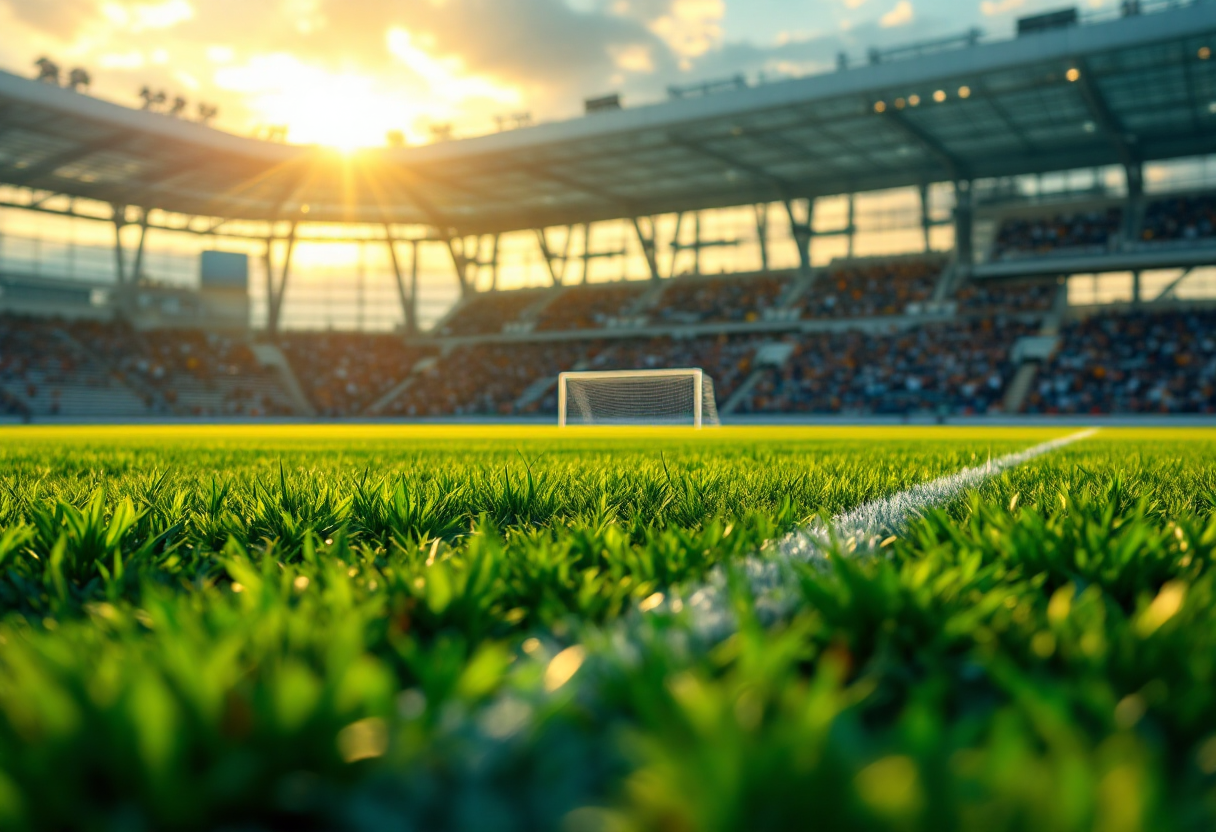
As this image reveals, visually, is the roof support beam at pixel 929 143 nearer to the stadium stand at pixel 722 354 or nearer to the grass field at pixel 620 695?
the stadium stand at pixel 722 354

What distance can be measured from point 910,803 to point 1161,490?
4135mm

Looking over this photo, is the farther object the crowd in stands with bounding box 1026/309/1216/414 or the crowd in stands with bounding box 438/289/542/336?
the crowd in stands with bounding box 438/289/542/336

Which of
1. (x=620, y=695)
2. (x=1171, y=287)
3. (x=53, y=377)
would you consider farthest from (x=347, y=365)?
(x=620, y=695)

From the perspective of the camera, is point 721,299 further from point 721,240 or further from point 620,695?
point 620,695

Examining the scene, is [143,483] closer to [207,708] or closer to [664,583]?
[664,583]

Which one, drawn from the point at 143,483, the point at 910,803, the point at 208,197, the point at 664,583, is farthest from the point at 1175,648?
the point at 208,197

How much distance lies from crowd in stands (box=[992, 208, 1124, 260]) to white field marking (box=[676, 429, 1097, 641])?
38.8m

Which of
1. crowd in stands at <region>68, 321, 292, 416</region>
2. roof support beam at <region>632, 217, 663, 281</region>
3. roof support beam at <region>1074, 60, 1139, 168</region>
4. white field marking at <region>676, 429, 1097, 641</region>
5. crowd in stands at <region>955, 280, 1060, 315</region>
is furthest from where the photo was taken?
roof support beam at <region>632, 217, 663, 281</region>

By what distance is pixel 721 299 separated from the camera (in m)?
45.3

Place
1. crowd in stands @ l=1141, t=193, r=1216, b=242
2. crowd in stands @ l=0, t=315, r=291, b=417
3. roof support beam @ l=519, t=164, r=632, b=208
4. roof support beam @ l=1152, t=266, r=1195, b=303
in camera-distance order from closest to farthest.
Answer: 1. crowd in stands @ l=1141, t=193, r=1216, b=242
2. roof support beam @ l=1152, t=266, r=1195, b=303
3. crowd in stands @ l=0, t=315, r=291, b=417
4. roof support beam @ l=519, t=164, r=632, b=208

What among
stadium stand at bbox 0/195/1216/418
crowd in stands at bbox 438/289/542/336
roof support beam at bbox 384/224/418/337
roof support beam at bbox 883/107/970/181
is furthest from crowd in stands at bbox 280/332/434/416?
roof support beam at bbox 883/107/970/181

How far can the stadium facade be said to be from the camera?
3206cm

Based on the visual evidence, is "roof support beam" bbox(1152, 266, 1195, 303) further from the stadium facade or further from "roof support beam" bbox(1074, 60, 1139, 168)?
"roof support beam" bbox(1074, 60, 1139, 168)

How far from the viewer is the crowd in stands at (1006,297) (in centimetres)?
3800
